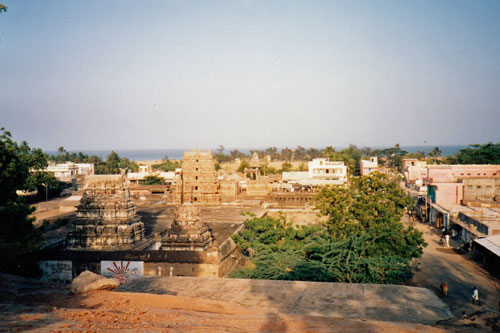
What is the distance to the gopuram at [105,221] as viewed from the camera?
21766 millimetres

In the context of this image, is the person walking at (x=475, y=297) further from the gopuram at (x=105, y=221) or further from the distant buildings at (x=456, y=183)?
the distant buildings at (x=456, y=183)

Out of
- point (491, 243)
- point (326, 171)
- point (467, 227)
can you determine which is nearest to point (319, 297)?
point (491, 243)

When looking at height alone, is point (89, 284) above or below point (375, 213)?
above

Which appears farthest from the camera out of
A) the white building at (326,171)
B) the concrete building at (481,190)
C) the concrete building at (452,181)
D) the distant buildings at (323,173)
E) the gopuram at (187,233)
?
the white building at (326,171)

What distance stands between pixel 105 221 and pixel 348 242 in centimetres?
1386

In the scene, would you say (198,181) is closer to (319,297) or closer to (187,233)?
(187,233)

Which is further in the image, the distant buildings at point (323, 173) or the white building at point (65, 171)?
the white building at point (65, 171)

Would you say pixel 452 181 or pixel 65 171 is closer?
pixel 452 181

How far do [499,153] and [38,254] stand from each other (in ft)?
225

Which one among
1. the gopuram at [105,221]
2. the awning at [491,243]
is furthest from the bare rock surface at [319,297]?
the awning at [491,243]

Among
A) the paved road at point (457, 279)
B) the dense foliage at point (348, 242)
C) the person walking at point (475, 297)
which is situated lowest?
the paved road at point (457, 279)

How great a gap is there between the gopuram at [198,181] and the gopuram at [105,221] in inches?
784

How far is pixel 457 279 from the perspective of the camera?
72.2 ft

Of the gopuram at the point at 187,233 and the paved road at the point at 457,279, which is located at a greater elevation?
the gopuram at the point at 187,233
